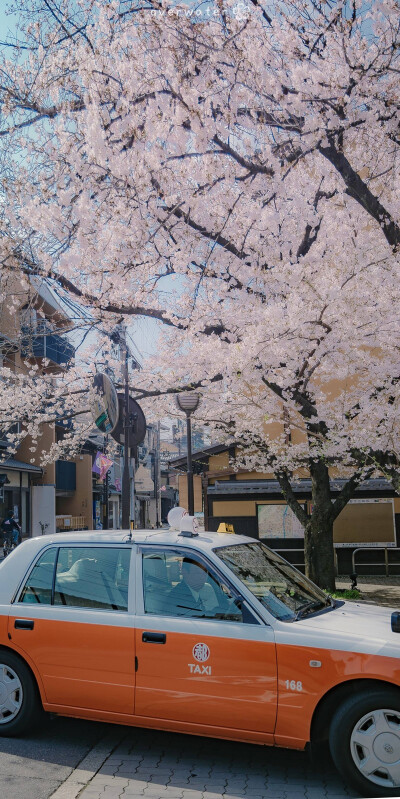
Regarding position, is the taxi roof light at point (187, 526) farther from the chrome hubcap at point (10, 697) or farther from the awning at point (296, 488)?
the awning at point (296, 488)

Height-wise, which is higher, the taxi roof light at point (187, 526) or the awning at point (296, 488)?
the awning at point (296, 488)

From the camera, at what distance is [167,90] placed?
648 centimetres

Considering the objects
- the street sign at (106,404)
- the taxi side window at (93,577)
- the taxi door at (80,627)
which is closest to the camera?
the taxi door at (80,627)

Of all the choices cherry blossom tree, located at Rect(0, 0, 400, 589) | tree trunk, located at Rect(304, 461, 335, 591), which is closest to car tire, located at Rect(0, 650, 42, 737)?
cherry blossom tree, located at Rect(0, 0, 400, 589)

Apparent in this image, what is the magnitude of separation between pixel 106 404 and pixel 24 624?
4.49 metres

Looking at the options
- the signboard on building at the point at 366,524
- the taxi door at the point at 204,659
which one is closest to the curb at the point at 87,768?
the taxi door at the point at 204,659

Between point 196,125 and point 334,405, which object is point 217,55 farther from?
point 334,405

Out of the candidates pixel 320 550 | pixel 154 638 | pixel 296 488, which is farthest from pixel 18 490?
pixel 154 638

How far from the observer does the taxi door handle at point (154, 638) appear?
4465 mm

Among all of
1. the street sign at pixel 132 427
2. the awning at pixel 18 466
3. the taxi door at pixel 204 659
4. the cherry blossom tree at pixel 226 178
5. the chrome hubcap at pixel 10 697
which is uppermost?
the cherry blossom tree at pixel 226 178

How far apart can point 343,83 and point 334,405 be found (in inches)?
364

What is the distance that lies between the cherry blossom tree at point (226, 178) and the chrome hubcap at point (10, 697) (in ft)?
14.0

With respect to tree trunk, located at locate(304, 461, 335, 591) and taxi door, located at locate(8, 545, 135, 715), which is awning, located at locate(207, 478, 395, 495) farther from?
taxi door, located at locate(8, 545, 135, 715)

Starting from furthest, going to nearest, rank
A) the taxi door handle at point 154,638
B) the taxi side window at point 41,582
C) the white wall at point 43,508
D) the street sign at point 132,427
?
the white wall at point 43,508, the street sign at point 132,427, the taxi side window at point 41,582, the taxi door handle at point 154,638
